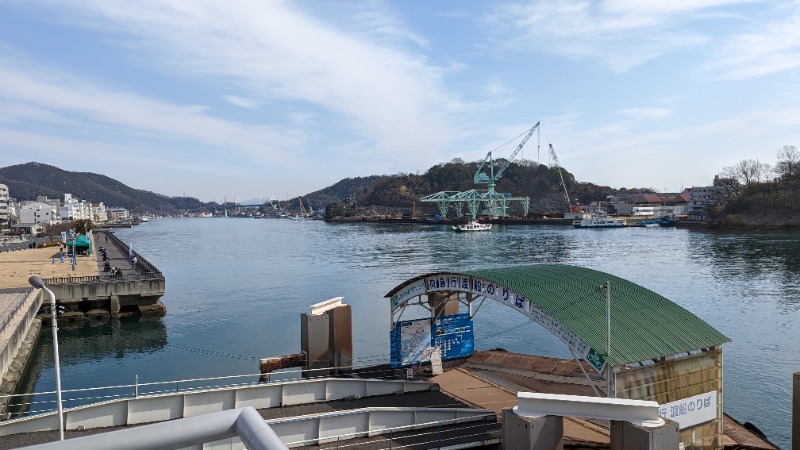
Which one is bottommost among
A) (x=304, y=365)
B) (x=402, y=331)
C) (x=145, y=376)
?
(x=145, y=376)

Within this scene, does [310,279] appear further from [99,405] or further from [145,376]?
[99,405]

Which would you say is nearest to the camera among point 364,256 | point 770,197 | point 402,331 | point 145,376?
point 402,331

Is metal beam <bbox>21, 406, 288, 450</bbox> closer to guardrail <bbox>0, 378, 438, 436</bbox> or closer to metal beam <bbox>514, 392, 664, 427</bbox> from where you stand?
metal beam <bbox>514, 392, 664, 427</bbox>

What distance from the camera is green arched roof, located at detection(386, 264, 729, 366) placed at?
561 inches

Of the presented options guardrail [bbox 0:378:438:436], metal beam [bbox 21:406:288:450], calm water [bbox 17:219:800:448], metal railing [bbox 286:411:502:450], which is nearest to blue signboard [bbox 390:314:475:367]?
calm water [bbox 17:219:800:448]

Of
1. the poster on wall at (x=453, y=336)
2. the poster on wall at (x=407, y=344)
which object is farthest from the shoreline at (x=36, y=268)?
the poster on wall at (x=453, y=336)

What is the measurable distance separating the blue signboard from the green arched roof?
405 cm

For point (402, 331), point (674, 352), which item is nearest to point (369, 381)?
point (402, 331)

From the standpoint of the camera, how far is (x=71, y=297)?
44156mm

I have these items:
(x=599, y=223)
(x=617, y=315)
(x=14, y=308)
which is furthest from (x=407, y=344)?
(x=599, y=223)

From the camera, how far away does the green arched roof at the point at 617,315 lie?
14262mm

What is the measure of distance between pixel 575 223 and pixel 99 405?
187m

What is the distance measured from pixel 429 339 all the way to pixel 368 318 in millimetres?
23440

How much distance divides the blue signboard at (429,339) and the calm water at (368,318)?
6.27 feet
